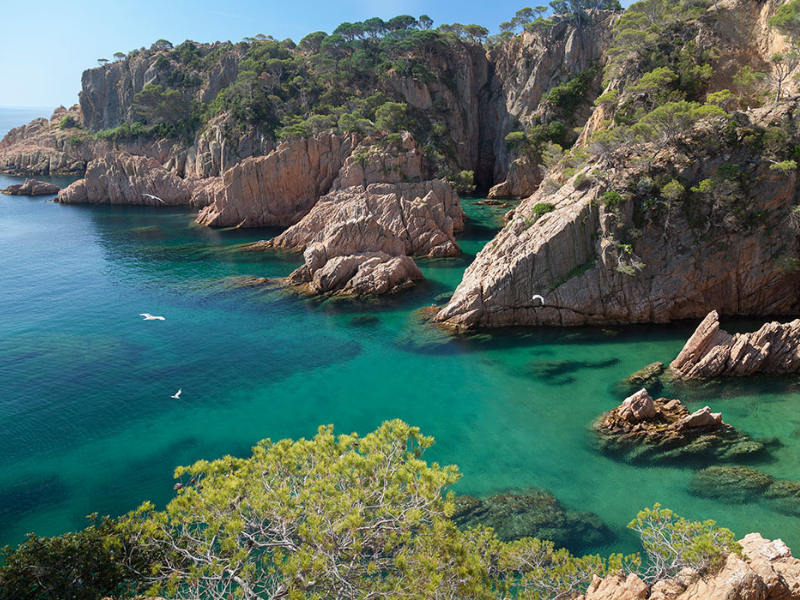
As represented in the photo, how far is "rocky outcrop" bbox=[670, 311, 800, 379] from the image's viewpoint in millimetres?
29188

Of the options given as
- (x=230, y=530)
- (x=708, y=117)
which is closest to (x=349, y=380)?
(x=230, y=530)

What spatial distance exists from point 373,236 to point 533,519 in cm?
3740

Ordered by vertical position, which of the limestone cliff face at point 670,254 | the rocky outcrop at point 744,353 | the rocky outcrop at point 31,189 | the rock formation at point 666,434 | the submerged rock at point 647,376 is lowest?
the rock formation at point 666,434

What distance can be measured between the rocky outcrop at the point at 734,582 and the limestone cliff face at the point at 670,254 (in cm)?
2481

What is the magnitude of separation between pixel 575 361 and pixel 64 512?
29.4m

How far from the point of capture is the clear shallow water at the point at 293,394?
73.0 feet

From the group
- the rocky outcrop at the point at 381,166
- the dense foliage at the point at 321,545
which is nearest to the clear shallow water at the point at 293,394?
the dense foliage at the point at 321,545

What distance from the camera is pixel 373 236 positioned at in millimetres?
52812

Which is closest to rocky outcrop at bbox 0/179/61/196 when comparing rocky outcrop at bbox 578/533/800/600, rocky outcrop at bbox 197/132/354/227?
rocky outcrop at bbox 197/132/354/227

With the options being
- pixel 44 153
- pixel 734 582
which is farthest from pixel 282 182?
pixel 44 153

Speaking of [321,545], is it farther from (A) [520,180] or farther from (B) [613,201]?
(A) [520,180]

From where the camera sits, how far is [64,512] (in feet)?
69.9

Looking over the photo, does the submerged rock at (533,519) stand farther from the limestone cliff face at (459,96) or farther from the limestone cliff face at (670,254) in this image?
the limestone cliff face at (459,96)

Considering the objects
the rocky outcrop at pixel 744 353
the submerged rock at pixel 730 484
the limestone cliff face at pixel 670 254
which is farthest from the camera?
the limestone cliff face at pixel 670 254
